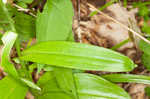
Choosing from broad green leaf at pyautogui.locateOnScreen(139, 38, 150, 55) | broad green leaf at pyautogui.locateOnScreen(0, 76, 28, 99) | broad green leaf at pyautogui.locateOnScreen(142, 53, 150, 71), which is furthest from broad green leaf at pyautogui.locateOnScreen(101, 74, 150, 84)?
broad green leaf at pyautogui.locateOnScreen(0, 76, 28, 99)

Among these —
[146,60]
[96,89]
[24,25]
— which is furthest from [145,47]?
[24,25]

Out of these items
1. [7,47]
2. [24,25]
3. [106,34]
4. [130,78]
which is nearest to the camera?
[7,47]

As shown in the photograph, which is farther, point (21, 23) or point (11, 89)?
point (21, 23)

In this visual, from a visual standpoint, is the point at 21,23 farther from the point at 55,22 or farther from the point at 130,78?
the point at 130,78

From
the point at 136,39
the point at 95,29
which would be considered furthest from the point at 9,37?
the point at 95,29

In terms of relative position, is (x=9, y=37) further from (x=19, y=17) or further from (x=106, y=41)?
(x=106, y=41)
